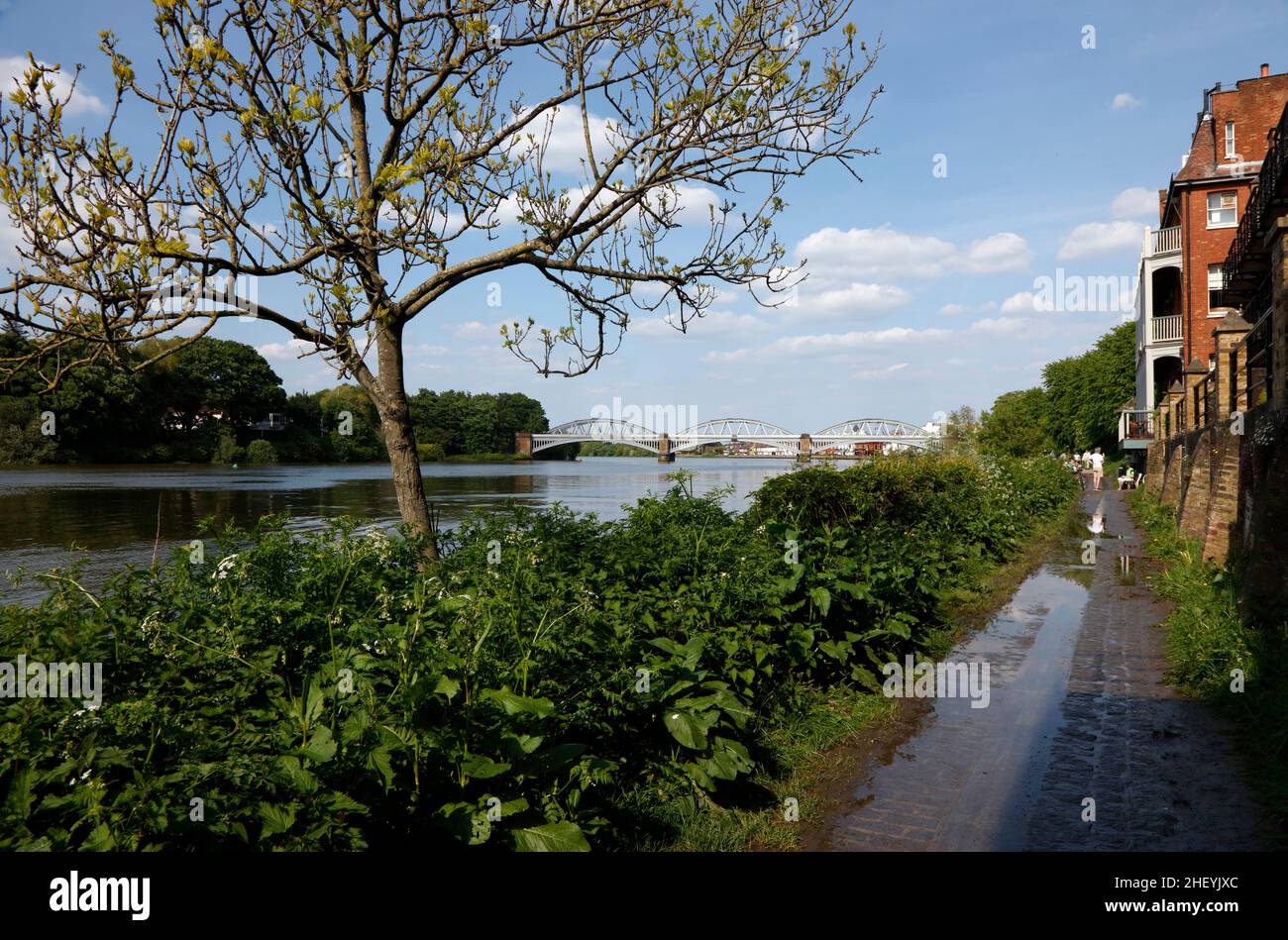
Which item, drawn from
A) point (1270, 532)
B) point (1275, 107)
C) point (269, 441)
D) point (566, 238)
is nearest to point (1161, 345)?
point (1275, 107)

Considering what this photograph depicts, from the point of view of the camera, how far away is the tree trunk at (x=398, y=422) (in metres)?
7.32

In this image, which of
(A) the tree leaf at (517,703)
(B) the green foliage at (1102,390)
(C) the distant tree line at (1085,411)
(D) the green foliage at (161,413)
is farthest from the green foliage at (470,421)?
(A) the tree leaf at (517,703)

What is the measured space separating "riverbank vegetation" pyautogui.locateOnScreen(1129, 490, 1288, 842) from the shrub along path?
14 centimetres

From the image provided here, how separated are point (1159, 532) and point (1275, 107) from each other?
107 feet

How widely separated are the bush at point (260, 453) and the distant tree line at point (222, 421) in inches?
3.7

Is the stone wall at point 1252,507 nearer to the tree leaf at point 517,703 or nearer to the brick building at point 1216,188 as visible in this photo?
the tree leaf at point 517,703

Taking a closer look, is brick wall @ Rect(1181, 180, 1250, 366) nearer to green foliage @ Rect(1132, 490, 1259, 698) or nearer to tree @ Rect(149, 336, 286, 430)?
green foliage @ Rect(1132, 490, 1259, 698)

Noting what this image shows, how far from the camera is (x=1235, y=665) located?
7.16 meters

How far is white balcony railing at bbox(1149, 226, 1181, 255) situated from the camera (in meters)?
42.4

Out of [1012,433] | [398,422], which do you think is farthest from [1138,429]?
[398,422]

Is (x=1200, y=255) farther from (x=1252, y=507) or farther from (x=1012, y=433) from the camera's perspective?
(x=1252, y=507)

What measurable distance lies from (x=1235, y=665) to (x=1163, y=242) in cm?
4388
